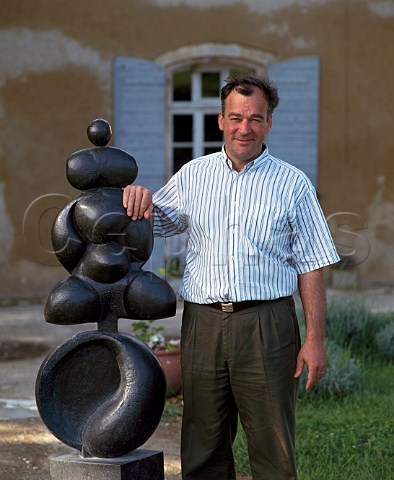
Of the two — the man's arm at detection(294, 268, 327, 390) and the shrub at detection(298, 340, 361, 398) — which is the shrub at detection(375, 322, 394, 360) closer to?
the shrub at detection(298, 340, 361, 398)

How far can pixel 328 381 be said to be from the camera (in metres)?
5.71

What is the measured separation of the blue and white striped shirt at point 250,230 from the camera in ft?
11.0

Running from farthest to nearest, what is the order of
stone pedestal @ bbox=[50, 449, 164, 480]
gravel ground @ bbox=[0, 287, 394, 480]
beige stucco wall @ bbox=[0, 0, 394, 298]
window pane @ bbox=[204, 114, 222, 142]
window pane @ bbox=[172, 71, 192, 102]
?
window pane @ bbox=[204, 114, 222, 142], window pane @ bbox=[172, 71, 192, 102], beige stucco wall @ bbox=[0, 0, 394, 298], gravel ground @ bbox=[0, 287, 394, 480], stone pedestal @ bbox=[50, 449, 164, 480]

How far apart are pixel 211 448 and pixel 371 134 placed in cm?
764

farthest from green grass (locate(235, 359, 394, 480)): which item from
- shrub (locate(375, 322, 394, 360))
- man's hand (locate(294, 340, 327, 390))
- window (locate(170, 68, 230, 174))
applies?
window (locate(170, 68, 230, 174))

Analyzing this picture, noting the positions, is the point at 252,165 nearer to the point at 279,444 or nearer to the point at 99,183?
the point at 99,183

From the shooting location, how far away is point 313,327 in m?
3.40

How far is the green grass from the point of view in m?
4.46

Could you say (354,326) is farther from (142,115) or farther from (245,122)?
(142,115)

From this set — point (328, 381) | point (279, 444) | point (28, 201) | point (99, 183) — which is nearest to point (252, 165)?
point (99, 183)

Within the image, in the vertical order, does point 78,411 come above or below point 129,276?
below

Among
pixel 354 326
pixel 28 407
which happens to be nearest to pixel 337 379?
pixel 354 326

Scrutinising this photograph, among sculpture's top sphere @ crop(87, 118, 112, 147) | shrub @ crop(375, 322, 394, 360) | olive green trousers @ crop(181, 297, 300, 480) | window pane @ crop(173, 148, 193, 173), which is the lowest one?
shrub @ crop(375, 322, 394, 360)

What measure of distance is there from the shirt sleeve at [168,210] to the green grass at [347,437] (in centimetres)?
149
